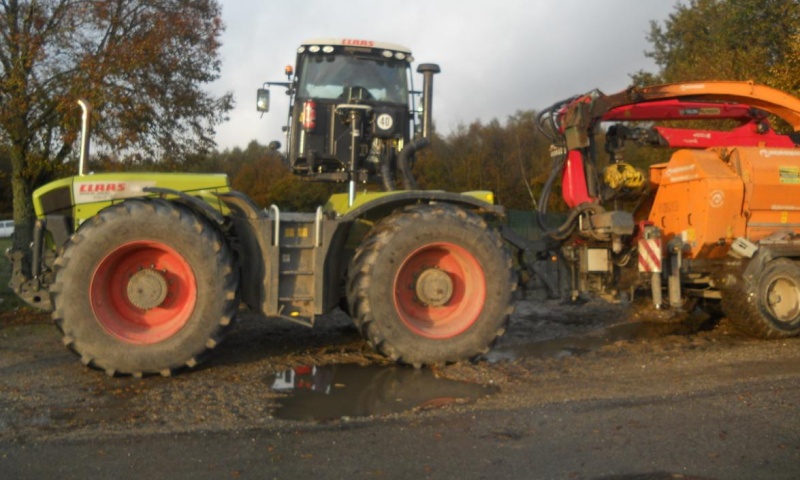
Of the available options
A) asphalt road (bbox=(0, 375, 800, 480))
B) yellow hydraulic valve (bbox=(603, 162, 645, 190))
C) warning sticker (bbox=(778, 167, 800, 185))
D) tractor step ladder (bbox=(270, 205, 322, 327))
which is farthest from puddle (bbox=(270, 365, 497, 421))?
warning sticker (bbox=(778, 167, 800, 185))

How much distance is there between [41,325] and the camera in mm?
9906

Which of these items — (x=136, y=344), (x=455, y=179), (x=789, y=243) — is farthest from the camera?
(x=455, y=179)

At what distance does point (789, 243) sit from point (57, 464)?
8.49 meters

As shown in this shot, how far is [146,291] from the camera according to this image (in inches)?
276

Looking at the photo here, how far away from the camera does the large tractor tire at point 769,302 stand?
9375mm

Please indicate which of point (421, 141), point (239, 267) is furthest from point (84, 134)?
point (421, 141)

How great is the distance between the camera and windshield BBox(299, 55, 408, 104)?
28.9ft

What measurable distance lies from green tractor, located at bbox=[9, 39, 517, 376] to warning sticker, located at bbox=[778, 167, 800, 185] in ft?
13.6

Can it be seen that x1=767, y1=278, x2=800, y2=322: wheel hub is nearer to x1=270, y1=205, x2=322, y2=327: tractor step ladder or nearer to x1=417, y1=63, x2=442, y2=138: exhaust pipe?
x1=417, y1=63, x2=442, y2=138: exhaust pipe

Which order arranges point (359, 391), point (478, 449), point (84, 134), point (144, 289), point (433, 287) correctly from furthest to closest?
1. point (433, 287)
2. point (84, 134)
3. point (144, 289)
4. point (359, 391)
5. point (478, 449)

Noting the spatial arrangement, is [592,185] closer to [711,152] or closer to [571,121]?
[571,121]

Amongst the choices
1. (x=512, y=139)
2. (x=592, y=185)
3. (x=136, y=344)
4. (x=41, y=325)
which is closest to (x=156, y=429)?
(x=136, y=344)

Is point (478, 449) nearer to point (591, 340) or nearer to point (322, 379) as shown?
point (322, 379)

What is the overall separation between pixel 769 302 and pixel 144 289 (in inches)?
278
